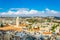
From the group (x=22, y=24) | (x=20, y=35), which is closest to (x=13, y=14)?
(x=22, y=24)

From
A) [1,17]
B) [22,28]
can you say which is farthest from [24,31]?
[1,17]

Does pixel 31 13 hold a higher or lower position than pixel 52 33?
higher

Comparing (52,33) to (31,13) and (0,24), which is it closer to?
(31,13)

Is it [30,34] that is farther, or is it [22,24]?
[22,24]

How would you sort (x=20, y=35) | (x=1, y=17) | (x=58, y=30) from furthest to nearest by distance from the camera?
(x=1, y=17), (x=58, y=30), (x=20, y=35)

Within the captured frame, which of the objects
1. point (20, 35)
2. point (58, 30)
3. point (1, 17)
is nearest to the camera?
point (20, 35)

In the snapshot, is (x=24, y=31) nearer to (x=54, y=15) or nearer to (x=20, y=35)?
(x=20, y=35)

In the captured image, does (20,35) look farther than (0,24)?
No

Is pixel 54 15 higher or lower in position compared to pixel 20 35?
higher
